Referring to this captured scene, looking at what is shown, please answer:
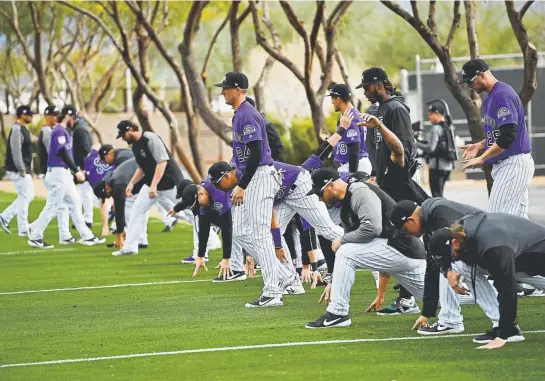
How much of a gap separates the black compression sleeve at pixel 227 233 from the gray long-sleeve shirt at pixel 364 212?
140 inches

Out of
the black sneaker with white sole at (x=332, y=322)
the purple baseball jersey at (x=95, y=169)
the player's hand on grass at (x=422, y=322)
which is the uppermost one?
the purple baseball jersey at (x=95, y=169)

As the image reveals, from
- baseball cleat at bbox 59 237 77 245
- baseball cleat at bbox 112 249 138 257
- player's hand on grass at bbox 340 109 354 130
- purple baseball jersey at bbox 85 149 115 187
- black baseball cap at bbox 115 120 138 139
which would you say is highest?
player's hand on grass at bbox 340 109 354 130

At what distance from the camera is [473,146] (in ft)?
40.4

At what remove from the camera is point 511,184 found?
11914 millimetres

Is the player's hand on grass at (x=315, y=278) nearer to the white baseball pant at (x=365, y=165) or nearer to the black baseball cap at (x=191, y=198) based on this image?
the white baseball pant at (x=365, y=165)

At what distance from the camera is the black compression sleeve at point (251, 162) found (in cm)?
1215

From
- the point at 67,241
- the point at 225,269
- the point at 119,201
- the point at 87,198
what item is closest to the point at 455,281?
the point at 225,269

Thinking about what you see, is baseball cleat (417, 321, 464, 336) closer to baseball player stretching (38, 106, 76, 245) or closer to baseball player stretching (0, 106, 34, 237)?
baseball player stretching (38, 106, 76, 245)

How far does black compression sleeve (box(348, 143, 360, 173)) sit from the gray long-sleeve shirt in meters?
3.21

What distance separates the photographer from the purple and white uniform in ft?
38.9

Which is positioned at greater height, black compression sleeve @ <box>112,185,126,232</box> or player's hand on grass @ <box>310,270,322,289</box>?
black compression sleeve @ <box>112,185,126,232</box>

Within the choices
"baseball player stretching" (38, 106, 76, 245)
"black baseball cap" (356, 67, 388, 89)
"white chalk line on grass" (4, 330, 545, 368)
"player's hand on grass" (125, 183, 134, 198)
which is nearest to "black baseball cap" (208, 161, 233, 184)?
"black baseball cap" (356, 67, 388, 89)

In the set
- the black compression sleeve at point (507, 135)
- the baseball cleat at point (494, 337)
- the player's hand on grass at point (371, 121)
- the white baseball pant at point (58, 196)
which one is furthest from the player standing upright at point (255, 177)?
the white baseball pant at point (58, 196)

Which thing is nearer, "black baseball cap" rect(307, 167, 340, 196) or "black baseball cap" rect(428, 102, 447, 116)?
"black baseball cap" rect(307, 167, 340, 196)
